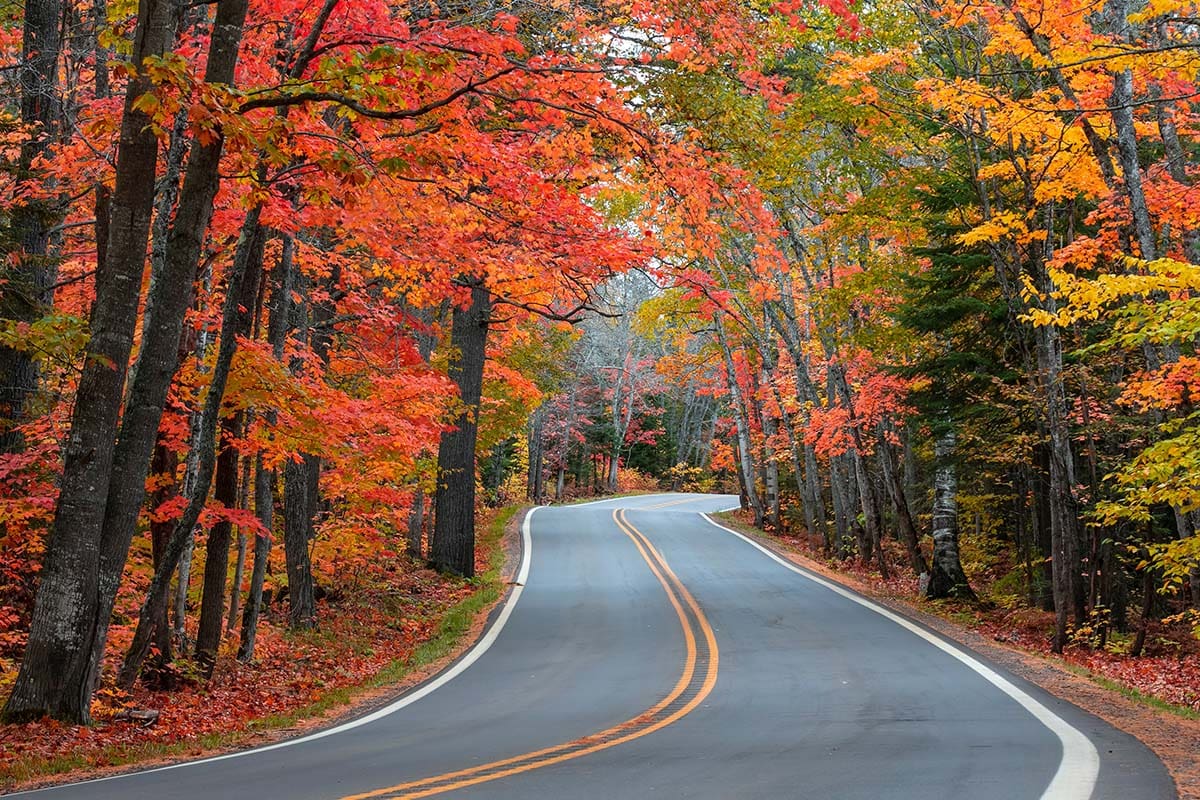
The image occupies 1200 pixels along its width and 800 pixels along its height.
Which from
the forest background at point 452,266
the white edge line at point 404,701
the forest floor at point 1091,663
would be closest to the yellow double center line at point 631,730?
the white edge line at point 404,701

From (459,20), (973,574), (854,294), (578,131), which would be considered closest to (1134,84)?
(854,294)

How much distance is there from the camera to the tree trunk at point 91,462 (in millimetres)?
8156

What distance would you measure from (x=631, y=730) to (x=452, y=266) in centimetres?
787

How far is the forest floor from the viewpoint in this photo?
8.34 m

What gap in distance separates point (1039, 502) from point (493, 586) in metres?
12.2

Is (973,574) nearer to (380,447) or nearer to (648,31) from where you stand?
(380,447)

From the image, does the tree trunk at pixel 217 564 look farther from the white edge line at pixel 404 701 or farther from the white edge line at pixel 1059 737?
the white edge line at pixel 1059 737

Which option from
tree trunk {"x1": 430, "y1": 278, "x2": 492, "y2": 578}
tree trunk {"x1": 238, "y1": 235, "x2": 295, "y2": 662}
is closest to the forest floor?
tree trunk {"x1": 430, "y1": 278, "x2": 492, "y2": 578}

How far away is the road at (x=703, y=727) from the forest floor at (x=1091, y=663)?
319 mm

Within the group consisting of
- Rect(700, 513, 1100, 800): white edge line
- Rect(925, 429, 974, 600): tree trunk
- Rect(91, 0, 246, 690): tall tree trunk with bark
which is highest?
Rect(91, 0, 246, 690): tall tree trunk with bark

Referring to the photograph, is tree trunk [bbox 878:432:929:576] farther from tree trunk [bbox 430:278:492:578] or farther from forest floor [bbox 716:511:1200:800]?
tree trunk [bbox 430:278:492:578]

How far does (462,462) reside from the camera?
20422 millimetres

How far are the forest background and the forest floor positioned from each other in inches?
9.8

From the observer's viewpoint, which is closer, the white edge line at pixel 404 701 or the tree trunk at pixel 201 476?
the white edge line at pixel 404 701
